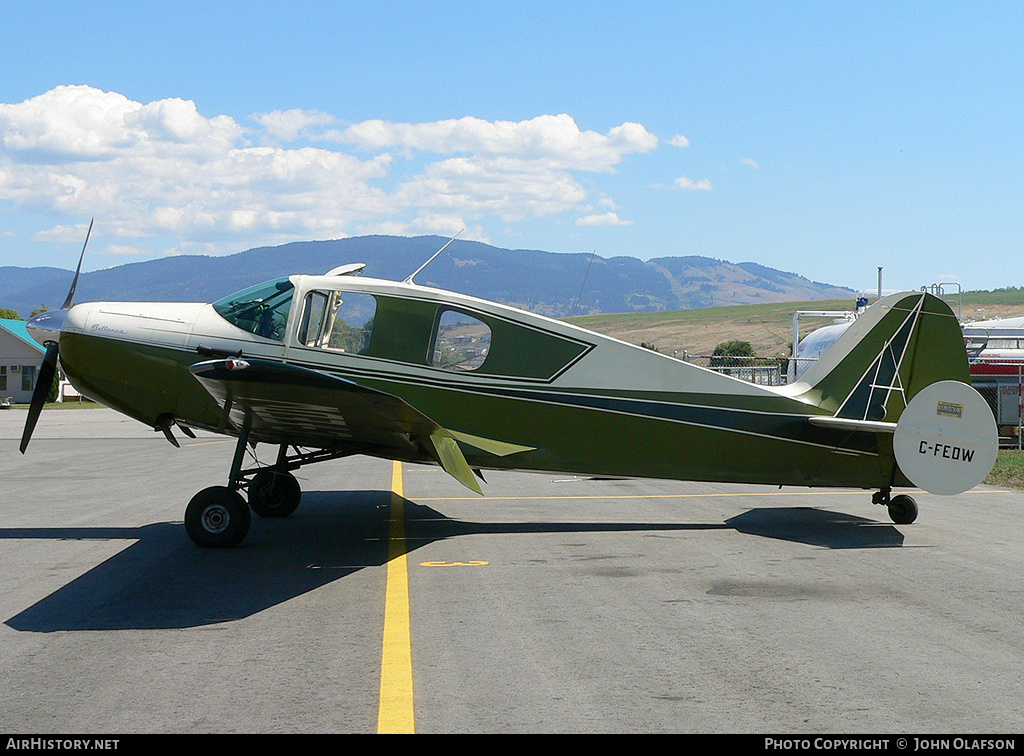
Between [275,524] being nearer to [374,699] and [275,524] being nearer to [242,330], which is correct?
[242,330]

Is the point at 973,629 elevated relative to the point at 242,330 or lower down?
lower down

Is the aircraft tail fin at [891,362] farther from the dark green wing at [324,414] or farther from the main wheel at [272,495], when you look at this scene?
the main wheel at [272,495]

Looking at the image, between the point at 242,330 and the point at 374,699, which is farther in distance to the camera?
the point at 242,330

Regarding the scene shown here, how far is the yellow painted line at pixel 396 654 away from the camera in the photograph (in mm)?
3951

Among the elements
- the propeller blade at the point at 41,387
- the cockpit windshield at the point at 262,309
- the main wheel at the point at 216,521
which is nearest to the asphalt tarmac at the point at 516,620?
the main wheel at the point at 216,521

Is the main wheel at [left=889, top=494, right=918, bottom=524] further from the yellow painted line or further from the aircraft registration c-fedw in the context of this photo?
the yellow painted line

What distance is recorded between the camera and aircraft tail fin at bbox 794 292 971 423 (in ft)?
32.9

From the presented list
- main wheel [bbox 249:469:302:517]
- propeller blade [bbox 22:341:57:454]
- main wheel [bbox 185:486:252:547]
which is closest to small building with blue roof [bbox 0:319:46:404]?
propeller blade [bbox 22:341:57:454]

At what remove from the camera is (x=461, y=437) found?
9055 mm

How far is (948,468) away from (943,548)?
36.4 inches

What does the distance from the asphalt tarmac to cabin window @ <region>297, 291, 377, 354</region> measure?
78.1 inches

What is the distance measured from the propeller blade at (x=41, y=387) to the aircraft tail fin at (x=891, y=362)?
814 cm

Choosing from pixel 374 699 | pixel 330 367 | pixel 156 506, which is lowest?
pixel 156 506

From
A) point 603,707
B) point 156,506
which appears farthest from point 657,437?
point 156,506
